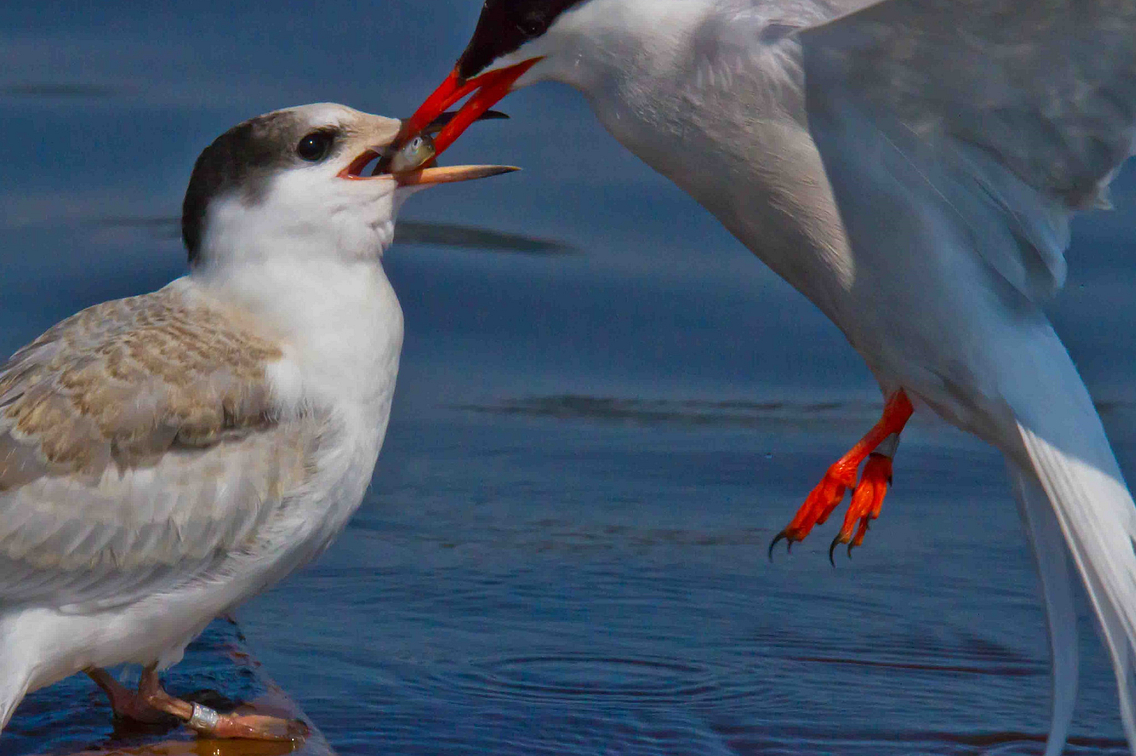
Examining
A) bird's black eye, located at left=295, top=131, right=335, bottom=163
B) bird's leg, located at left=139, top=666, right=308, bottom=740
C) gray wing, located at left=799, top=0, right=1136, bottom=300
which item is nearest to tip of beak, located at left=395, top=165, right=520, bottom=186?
bird's black eye, located at left=295, top=131, right=335, bottom=163

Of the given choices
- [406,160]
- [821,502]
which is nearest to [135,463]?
[406,160]

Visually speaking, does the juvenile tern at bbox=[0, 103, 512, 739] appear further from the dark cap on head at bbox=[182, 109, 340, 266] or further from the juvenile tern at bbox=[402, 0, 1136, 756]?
the juvenile tern at bbox=[402, 0, 1136, 756]

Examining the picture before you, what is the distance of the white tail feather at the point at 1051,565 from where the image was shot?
460 centimetres

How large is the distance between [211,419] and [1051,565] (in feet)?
7.31

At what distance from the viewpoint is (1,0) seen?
9.18 meters

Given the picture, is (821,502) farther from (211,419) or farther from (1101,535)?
(211,419)

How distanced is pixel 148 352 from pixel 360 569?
1.58 m

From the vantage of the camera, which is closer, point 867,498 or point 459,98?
point 459,98

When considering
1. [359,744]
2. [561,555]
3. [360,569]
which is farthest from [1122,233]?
[359,744]

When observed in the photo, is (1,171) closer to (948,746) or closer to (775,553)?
(775,553)

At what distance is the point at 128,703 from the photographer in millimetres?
4430

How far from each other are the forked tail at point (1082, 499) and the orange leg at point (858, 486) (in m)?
0.36

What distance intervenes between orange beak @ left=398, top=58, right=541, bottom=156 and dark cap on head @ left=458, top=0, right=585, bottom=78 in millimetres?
66

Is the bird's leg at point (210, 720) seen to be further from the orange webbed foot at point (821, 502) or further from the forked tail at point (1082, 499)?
the forked tail at point (1082, 499)
